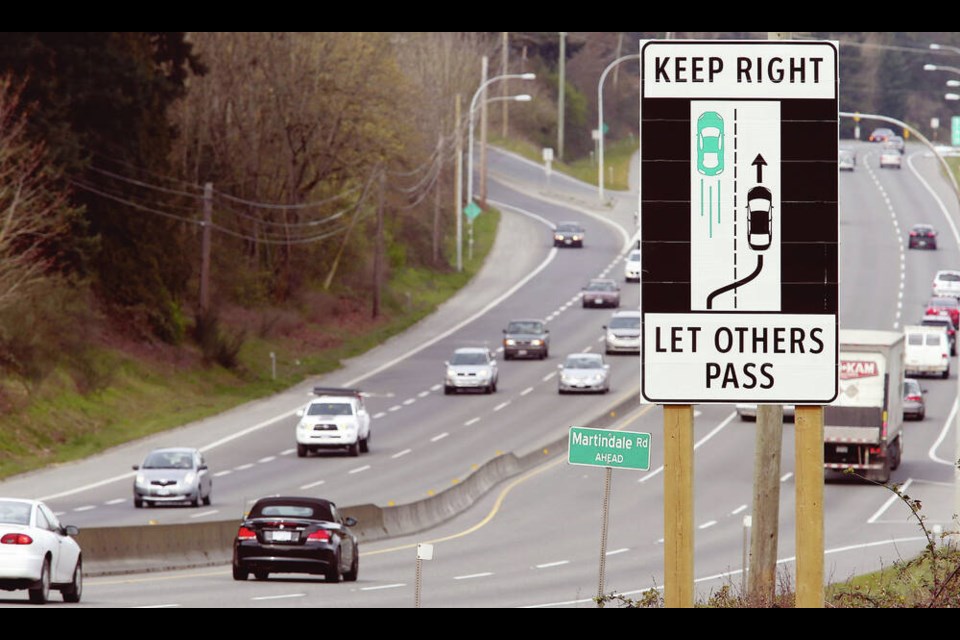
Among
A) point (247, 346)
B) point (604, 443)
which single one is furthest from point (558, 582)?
point (247, 346)

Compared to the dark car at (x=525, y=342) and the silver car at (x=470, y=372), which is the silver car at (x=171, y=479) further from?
the dark car at (x=525, y=342)

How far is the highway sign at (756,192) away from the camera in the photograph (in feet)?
28.2

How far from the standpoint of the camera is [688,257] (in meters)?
8.67

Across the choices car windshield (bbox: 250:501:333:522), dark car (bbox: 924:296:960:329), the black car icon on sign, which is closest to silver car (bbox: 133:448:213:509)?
car windshield (bbox: 250:501:333:522)

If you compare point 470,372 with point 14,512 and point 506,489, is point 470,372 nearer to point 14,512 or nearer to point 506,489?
point 506,489

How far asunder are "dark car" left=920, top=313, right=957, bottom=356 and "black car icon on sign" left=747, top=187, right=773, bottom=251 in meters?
63.9

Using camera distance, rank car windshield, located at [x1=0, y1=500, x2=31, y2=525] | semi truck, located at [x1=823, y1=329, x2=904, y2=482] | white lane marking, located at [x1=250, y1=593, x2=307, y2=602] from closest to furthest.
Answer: car windshield, located at [x1=0, y1=500, x2=31, y2=525]
white lane marking, located at [x1=250, y1=593, x2=307, y2=602]
semi truck, located at [x1=823, y1=329, x2=904, y2=482]

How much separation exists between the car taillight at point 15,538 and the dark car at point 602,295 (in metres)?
63.9

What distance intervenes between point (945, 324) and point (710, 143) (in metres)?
65.6

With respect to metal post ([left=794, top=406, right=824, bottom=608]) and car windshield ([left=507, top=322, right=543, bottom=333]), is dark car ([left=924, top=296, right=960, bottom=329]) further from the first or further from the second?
metal post ([left=794, top=406, right=824, bottom=608])

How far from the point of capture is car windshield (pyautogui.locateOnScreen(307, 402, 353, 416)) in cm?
4962

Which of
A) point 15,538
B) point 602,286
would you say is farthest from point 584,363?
point 15,538

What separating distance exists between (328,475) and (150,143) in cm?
2312

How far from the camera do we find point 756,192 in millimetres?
8602
